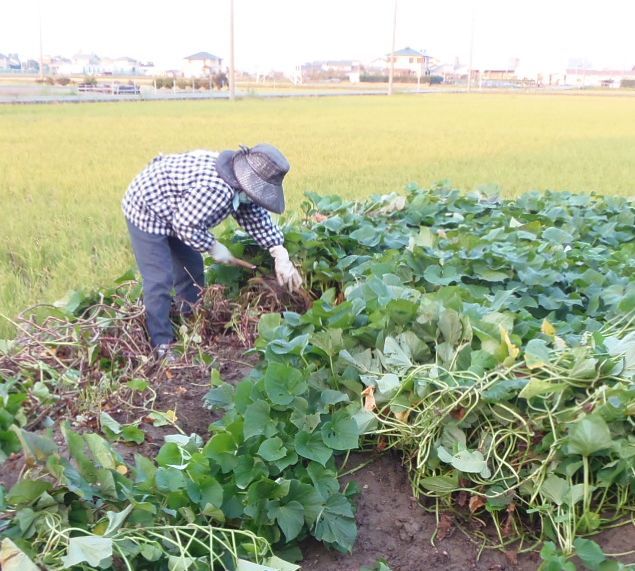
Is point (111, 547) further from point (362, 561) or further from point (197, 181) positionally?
point (197, 181)

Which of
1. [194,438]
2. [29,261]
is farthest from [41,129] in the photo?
[194,438]

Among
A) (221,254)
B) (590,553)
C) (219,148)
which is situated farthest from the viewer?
(219,148)

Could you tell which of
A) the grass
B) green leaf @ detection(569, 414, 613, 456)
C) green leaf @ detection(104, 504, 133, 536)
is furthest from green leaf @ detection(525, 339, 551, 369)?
the grass

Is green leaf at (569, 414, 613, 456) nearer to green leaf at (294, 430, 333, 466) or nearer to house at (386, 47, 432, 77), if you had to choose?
green leaf at (294, 430, 333, 466)

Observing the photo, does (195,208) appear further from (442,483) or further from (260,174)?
(442,483)

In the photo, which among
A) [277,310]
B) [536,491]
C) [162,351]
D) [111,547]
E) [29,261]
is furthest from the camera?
[29,261]

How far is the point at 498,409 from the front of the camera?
76.2 inches

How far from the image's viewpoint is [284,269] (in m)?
3.23

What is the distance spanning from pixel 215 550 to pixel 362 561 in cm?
41

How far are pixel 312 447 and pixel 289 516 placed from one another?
0.67 feet

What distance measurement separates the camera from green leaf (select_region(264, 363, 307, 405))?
6.40ft

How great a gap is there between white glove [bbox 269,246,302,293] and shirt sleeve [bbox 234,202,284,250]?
41 millimetres

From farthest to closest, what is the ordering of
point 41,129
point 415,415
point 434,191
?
point 41,129 < point 434,191 < point 415,415

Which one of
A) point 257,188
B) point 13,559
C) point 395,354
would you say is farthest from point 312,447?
point 257,188
